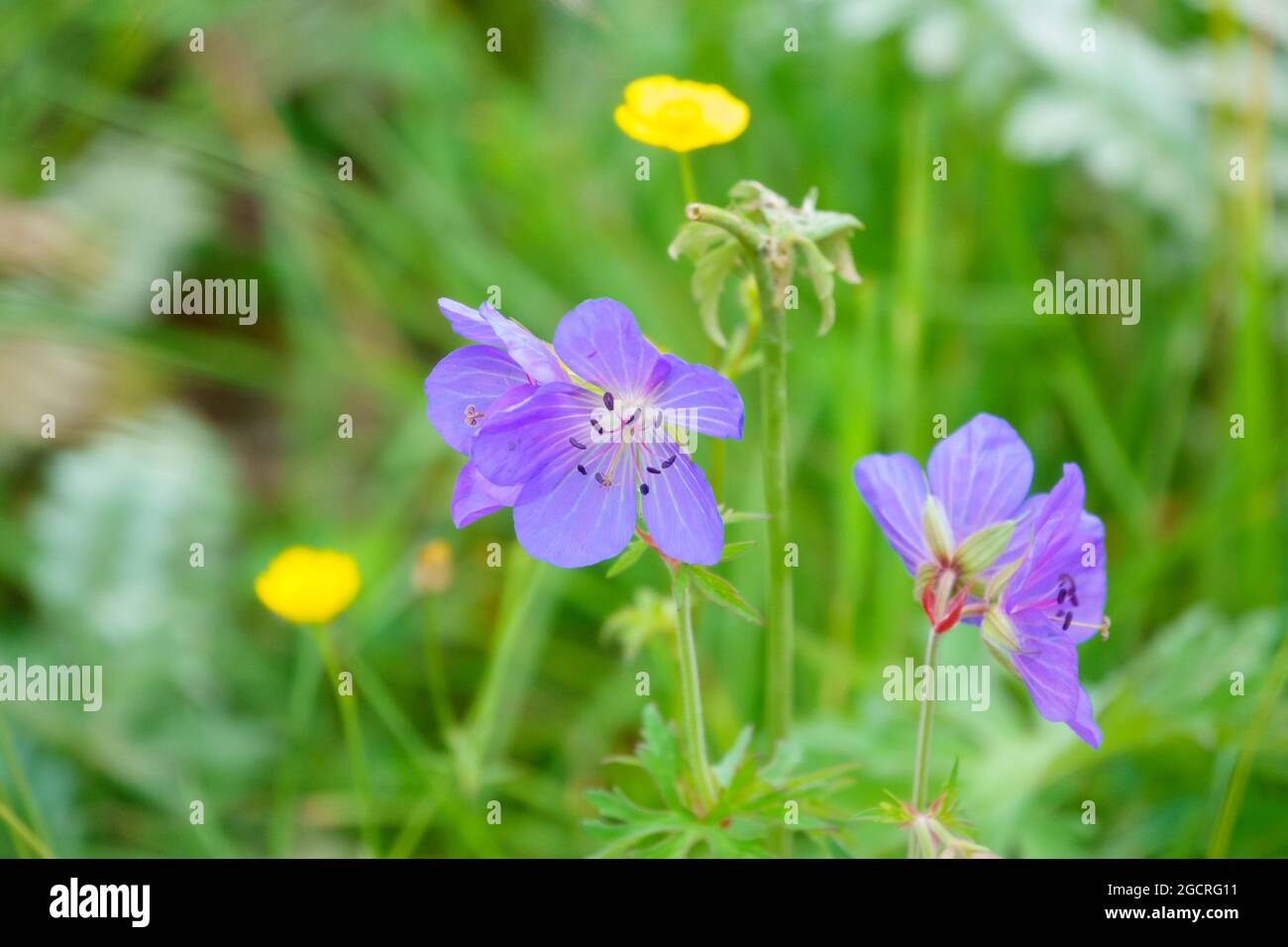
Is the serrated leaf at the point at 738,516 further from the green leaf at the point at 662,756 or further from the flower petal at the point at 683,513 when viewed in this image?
the green leaf at the point at 662,756

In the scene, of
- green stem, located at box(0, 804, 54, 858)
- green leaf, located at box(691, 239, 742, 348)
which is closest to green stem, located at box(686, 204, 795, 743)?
green leaf, located at box(691, 239, 742, 348)

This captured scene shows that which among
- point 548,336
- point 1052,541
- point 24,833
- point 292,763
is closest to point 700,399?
point 1052,541

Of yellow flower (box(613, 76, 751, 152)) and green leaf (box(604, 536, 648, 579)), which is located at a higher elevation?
yellow flower (box(613, 76, 751, 152))

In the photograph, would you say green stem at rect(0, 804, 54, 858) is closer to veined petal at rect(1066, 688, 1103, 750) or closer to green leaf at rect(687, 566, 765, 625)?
green leaf at rect(687, 566, 765, 625)

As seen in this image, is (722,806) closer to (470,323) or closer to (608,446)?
(608,446)
